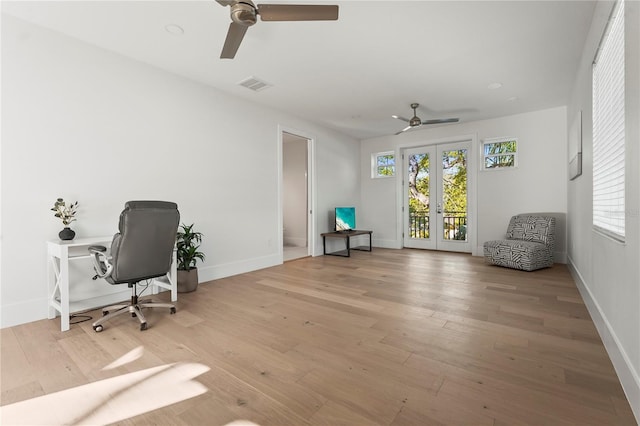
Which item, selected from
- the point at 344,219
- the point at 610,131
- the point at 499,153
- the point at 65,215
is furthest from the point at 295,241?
the point at 610,131

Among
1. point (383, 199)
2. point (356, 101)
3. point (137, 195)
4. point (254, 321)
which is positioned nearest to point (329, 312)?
point (254, 321)

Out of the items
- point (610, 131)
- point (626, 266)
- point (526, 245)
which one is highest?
point (610, 131)

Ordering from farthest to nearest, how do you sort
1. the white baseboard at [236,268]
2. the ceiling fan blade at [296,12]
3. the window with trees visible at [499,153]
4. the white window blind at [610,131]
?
1. the window with trees visible at [499,153]
2. the white baseboard at [236,268]
3. the ceiling fan blade at [296,12]
4. the white window blind at [610,131]

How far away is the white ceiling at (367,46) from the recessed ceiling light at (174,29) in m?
0.04

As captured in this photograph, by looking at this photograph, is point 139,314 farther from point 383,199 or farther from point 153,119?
point 383,199

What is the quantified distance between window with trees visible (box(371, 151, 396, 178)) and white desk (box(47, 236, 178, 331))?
5362 mm

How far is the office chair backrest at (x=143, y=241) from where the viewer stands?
8.19 ft

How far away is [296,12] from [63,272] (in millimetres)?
2752

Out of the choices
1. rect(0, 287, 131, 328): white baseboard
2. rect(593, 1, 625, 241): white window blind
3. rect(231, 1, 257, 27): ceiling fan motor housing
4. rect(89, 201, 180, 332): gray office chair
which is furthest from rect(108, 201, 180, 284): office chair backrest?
Result: rect(593, 1, 625, 241): white window blind

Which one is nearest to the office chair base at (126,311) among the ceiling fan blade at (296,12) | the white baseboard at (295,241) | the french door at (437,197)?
the ceiling fan blade at (296,12)

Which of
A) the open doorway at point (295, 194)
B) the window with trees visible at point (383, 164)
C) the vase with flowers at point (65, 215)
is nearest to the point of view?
the vase with flowers at point (65, 215)

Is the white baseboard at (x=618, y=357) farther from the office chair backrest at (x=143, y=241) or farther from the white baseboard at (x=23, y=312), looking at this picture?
the white baseboard at (x=23, y=312)

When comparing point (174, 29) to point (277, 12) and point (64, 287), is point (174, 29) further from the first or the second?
point (64, 287)

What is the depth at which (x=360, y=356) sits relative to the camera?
204 cm
